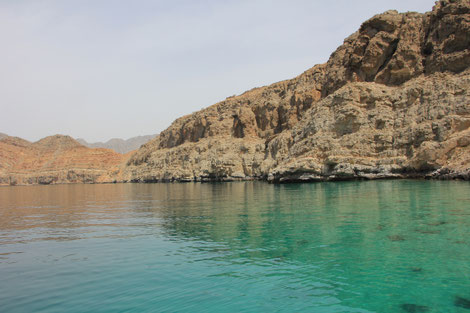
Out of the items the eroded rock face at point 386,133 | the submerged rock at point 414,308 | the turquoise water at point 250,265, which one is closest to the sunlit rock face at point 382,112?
the eroded rock face at point 386,133

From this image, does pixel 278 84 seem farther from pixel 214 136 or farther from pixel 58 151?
pixel 58 151

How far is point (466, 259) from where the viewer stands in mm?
8430

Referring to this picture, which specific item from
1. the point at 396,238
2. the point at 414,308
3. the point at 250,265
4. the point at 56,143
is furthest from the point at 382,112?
the point at 56,143

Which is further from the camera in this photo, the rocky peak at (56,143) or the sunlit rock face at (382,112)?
the rocky peak at (56,143)

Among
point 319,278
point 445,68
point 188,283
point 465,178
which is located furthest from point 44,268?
point 445,68

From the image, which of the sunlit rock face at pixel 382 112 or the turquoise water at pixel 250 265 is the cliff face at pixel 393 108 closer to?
the sunlit rock face at pixel 382 112

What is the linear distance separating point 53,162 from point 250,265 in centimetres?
15506

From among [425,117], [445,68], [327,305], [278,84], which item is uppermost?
[278,84]

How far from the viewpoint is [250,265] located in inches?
348

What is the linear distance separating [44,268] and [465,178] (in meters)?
34.4

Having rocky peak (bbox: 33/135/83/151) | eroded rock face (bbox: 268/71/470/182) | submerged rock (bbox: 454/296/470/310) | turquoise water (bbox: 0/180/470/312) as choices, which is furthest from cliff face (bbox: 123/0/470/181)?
rocky peak (bbox: 33/135/83/151)

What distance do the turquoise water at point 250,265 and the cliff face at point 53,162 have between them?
123 m

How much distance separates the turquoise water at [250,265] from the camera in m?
6.61

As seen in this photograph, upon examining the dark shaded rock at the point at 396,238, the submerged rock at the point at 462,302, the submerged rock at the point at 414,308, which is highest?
the dark shaded rock at the point at 396,238
